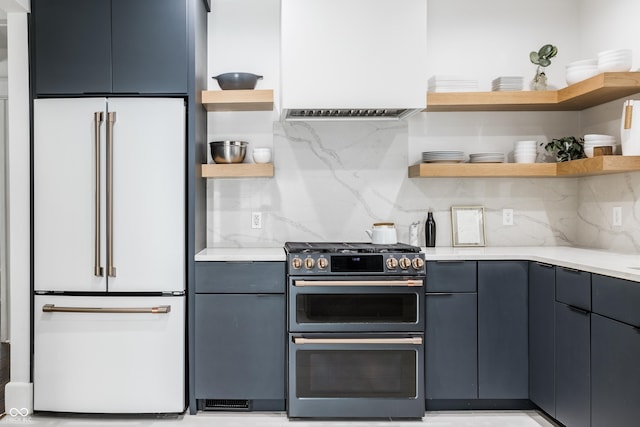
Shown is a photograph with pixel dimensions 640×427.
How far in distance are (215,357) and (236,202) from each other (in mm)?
1060

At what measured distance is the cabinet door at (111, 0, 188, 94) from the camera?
2.81 metres

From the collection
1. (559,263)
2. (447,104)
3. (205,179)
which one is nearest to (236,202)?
(205,179)

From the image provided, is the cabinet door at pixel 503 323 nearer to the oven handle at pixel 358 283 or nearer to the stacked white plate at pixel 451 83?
the oven handle at pixel 358 283

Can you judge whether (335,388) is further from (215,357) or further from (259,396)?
(215,357)

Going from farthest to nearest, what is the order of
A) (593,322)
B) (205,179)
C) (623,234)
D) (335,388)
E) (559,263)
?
(205,179) → (623,234) → (335,388) → (559,263) → (593,322)

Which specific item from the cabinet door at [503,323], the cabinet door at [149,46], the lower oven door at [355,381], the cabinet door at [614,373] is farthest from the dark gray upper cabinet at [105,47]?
the cabinet door at [614,373]

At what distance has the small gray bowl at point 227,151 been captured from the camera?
3.14 metres

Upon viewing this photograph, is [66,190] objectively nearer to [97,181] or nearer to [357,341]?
[97,181]

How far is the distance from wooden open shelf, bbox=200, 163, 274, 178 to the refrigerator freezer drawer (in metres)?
0.78

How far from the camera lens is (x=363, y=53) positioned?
2920 mm

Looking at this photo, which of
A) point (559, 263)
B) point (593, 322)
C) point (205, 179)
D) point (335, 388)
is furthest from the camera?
point (205, 179)

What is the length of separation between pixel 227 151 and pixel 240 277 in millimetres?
807

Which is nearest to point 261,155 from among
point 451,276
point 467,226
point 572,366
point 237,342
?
point 237,342

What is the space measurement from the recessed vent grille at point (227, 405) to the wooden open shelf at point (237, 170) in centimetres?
132
